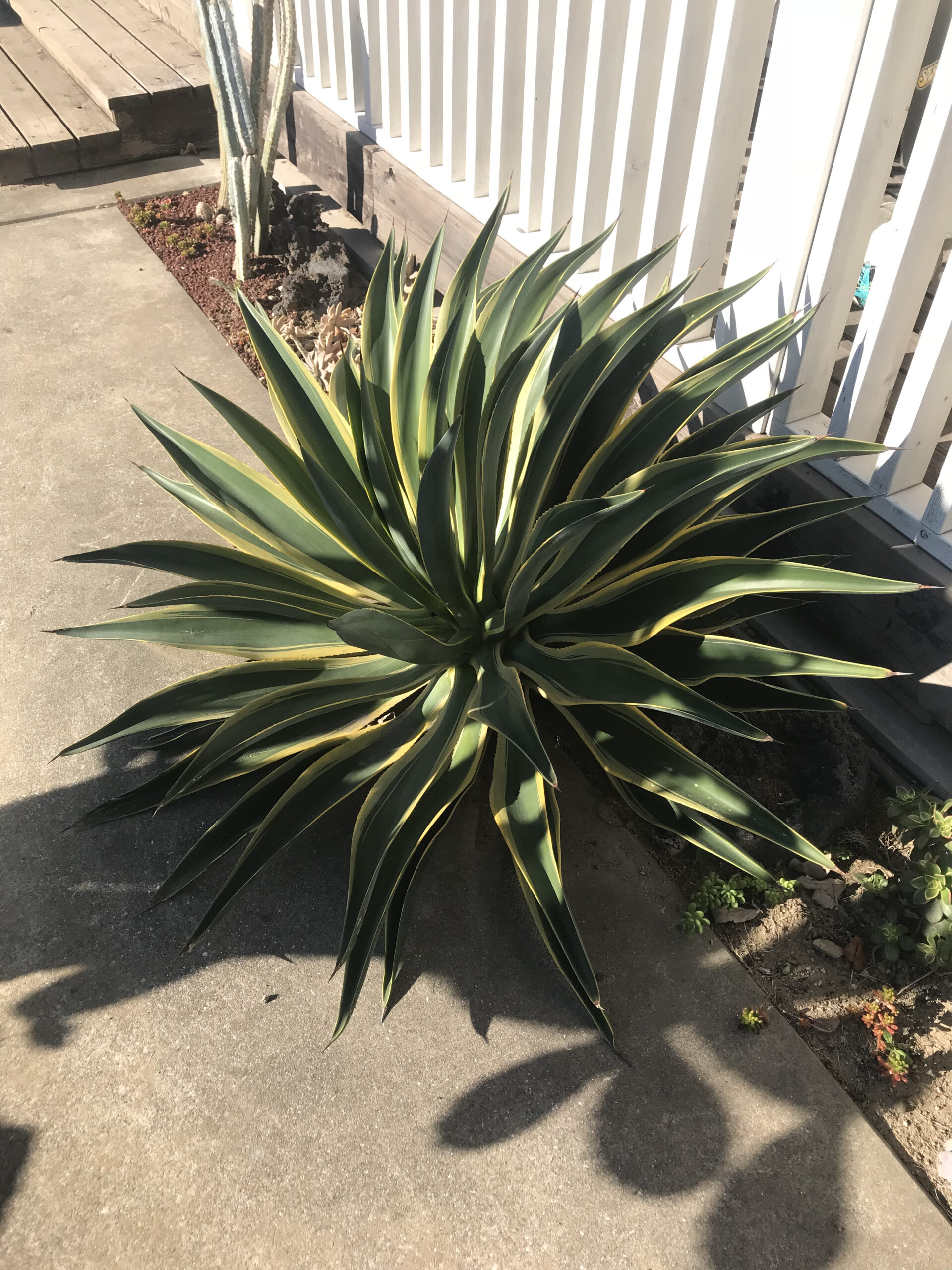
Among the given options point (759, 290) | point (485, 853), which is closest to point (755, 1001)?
point (485, 853)

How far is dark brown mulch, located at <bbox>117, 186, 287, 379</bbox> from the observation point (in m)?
3.92

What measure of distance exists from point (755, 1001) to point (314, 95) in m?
4.57

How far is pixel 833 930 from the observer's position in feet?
6.74

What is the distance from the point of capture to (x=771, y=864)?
2.14 metres

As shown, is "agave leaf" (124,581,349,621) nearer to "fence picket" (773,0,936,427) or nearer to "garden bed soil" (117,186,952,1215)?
"garden bed soil" (117,186,952,1215)

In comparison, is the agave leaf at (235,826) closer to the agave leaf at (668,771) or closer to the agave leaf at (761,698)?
the agave leaf at (668,771)

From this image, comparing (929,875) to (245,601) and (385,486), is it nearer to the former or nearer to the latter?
(385,486)

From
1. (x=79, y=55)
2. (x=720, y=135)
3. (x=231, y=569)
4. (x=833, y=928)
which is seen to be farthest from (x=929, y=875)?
(x=79, y=55)

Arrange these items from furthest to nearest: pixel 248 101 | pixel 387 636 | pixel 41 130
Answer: pixel 41 130 < pixel 248 101 < pixel 387 636

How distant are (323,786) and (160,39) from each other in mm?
5699

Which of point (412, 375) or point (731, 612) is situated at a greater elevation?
point (412, 375)

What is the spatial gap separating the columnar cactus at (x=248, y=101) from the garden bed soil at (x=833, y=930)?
285 cm

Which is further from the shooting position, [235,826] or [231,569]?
[231,569]

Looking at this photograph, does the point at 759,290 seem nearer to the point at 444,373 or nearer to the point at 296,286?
the point at 444,373
